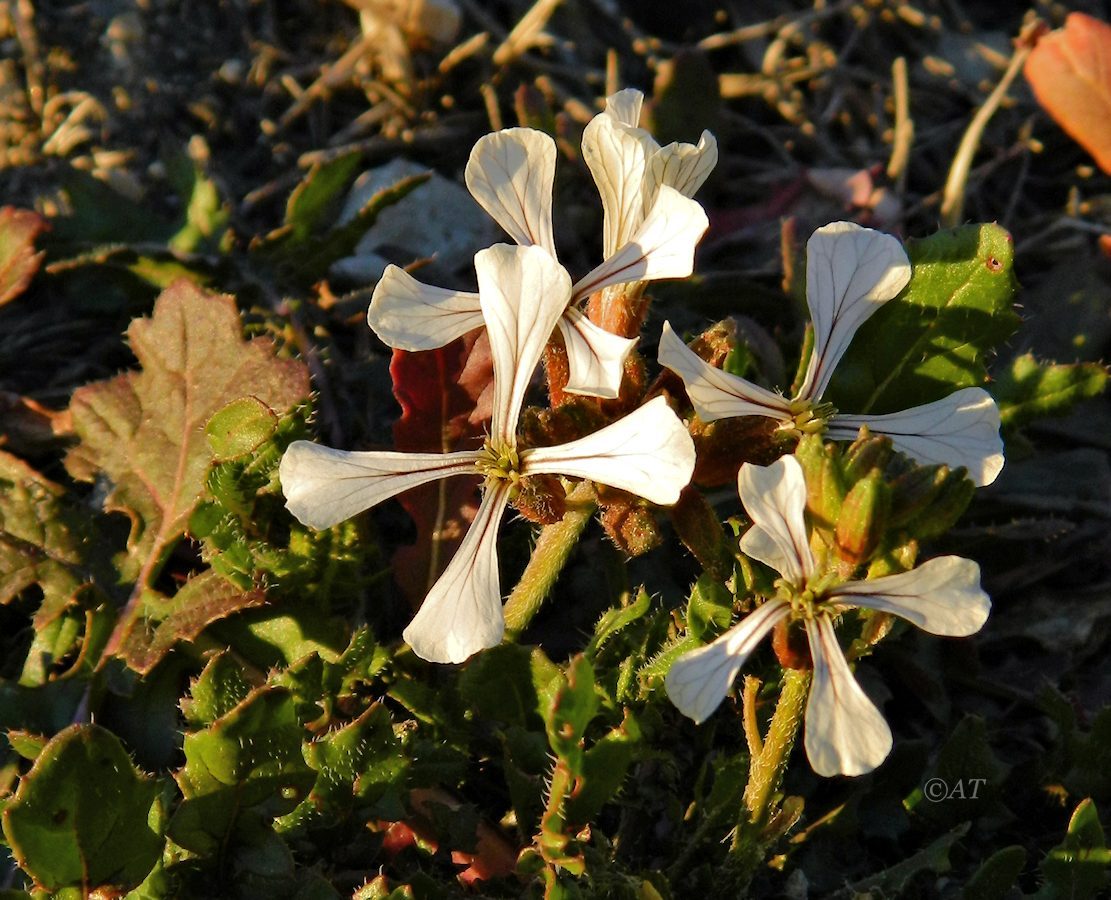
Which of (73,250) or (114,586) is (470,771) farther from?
(73,250)

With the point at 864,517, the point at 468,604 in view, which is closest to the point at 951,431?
the point at 864,517

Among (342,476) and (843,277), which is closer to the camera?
(342,476)

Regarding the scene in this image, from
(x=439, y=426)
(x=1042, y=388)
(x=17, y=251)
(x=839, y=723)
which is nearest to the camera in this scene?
(x=839, y=723)

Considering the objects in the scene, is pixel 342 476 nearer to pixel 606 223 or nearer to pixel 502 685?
pixel 502 685

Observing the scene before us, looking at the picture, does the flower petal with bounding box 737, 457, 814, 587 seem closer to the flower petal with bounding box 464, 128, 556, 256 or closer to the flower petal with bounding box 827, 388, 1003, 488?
the flower petal with bounding box 827, 388, 1003, 488

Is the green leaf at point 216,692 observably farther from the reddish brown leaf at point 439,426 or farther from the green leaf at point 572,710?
the green leaf at point 572,710

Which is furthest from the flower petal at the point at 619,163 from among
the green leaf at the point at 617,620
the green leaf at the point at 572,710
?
the green leaf at the point at 572,710

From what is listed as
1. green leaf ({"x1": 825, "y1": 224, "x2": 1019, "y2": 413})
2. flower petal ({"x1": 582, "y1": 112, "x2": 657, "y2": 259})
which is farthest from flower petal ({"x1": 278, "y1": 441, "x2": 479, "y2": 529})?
green leaf ({"x1": 825, "y1": 224, "x2": 1019, "y2": 413})
